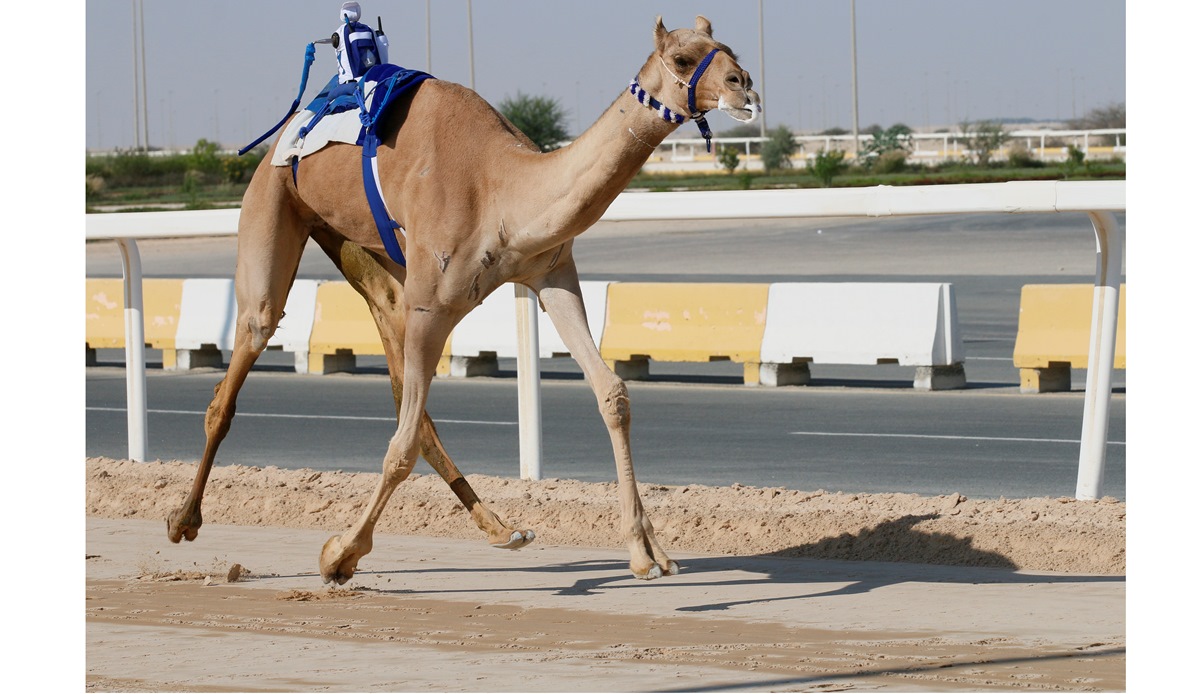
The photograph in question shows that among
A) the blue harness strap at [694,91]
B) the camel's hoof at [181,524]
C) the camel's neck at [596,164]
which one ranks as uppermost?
the blue harness strap at [694,91]

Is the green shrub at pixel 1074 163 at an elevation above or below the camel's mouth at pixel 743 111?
above

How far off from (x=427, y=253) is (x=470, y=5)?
61.3 meters

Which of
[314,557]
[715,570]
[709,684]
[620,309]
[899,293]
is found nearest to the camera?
[709,684]

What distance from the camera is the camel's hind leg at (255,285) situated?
855 cm

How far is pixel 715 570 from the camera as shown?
27.4 feet

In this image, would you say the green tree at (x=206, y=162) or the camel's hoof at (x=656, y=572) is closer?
the camel's hoof at (x=656, y=572)

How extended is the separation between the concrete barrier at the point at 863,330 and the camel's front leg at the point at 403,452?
33.5ft

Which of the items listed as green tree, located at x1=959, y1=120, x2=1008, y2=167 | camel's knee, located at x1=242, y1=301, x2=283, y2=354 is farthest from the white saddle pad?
green tree, located at x1=959, y1=120, x2=1008, y2=167

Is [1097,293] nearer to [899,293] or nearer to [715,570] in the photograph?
[715,570]

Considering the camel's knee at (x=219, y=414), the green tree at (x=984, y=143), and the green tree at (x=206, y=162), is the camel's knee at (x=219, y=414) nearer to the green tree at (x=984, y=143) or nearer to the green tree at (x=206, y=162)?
the green tree at (x=984, y=143)

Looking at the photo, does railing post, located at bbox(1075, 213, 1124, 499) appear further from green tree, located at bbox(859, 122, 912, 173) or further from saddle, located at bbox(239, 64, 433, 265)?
green tree, located at bbox(859, 122, 912, 173)

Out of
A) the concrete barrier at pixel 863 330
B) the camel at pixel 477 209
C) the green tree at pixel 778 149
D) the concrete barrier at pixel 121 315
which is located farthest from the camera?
the green tree at pixel 778 149

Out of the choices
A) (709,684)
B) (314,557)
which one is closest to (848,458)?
(314,557)

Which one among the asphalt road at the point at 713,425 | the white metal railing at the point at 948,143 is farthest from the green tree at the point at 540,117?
the asphalt road at the point at 713,425
